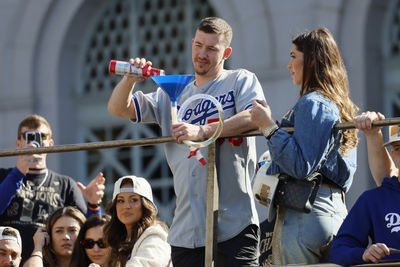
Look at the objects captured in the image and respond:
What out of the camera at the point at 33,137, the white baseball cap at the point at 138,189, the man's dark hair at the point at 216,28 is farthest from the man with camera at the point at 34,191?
the man's dark hair at the point at 216,28

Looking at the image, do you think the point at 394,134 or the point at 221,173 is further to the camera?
the point at 221,173

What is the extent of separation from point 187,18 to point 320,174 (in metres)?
7.46

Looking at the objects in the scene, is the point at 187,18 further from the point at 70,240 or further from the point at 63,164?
the point at 70,240

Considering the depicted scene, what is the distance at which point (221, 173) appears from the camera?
5723 mm

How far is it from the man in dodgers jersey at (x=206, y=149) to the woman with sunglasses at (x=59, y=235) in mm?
1522

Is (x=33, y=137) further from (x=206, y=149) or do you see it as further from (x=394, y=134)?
(x=394, y=134)

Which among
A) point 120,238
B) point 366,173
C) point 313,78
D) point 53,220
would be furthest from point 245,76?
point 366,173

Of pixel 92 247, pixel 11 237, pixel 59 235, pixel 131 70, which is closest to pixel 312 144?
pixel 131 70

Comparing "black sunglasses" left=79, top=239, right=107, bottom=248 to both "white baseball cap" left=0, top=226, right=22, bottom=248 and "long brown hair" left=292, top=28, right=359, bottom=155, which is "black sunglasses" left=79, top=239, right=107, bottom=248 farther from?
"long brown hair" left=292, top=28, right=359, bottom=155

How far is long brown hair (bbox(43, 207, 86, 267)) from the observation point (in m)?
7.21


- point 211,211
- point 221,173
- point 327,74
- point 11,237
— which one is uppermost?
point 327,74

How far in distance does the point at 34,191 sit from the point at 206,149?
84.8 inches

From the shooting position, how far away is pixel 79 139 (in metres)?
13.1

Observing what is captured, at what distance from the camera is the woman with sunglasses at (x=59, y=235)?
285 inches
